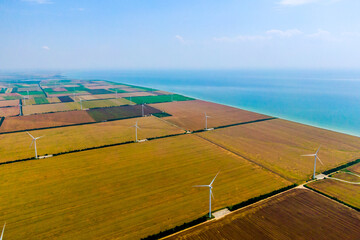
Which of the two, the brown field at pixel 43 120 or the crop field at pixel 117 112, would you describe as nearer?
the brown field at pixel 43 120

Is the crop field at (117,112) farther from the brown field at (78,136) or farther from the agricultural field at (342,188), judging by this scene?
the agricultural field at (342,188)

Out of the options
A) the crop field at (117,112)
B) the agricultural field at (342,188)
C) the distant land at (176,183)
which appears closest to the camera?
the distant land at (176,183)

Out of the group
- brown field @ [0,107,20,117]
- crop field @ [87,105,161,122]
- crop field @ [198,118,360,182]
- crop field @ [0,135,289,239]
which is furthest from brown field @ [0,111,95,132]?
crop field @ [198,118,360,182]

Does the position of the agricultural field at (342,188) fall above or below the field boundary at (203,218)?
above

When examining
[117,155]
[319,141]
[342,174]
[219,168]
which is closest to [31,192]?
[117,155]

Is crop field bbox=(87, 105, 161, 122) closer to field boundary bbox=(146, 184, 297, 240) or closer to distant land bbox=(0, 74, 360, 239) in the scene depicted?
distant land bbox=(0, 74, 360, 239)

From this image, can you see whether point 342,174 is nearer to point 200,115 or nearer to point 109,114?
point 200,115

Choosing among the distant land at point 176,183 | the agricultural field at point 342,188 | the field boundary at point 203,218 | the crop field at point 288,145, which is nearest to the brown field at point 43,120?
the distant land at point 176,183

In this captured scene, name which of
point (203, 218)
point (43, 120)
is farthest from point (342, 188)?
point (43, 120)
